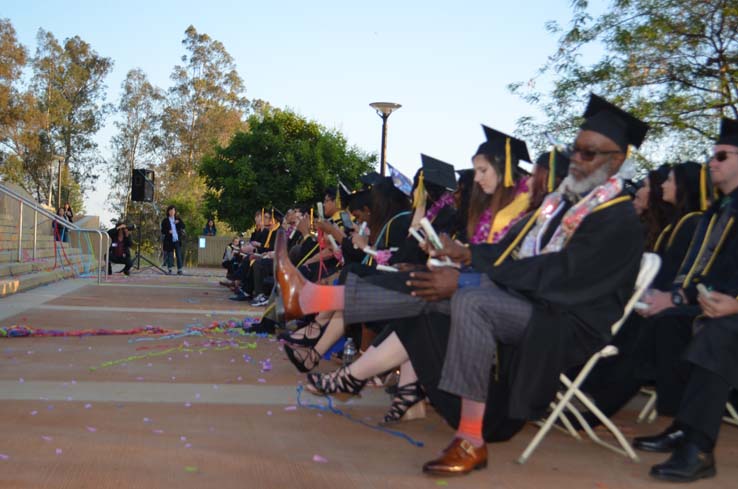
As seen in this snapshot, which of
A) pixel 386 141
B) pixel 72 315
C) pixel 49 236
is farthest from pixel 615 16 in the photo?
pixel 49 236

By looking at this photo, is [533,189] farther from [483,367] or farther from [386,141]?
[386,141]

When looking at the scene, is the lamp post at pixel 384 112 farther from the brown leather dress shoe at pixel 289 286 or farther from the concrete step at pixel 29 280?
the brown leather dress shoe at pixel 289 286

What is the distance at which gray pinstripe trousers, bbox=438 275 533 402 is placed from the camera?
3.71 metres

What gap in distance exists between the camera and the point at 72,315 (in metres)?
10.4

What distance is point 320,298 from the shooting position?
4188mm

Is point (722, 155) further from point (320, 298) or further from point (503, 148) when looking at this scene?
point (320, 298)

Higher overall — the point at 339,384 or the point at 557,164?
the point at 557,164

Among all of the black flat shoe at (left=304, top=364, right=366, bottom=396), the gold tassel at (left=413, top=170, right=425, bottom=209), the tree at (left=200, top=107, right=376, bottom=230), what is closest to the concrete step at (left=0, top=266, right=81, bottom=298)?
the gold tassel at (left=413, top=170, right=425, bottom=209)

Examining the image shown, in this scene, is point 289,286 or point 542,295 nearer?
point 542,295

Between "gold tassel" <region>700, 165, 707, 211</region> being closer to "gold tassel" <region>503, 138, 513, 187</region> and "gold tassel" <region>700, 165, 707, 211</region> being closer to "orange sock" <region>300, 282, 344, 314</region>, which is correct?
"gold tassel" <region>503, 138, 513, 187</region>

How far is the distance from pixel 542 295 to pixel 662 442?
121cm

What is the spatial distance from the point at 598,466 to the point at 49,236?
20852 mm

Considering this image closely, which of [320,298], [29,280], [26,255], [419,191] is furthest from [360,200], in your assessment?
[26,255]

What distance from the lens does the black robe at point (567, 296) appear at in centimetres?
372
